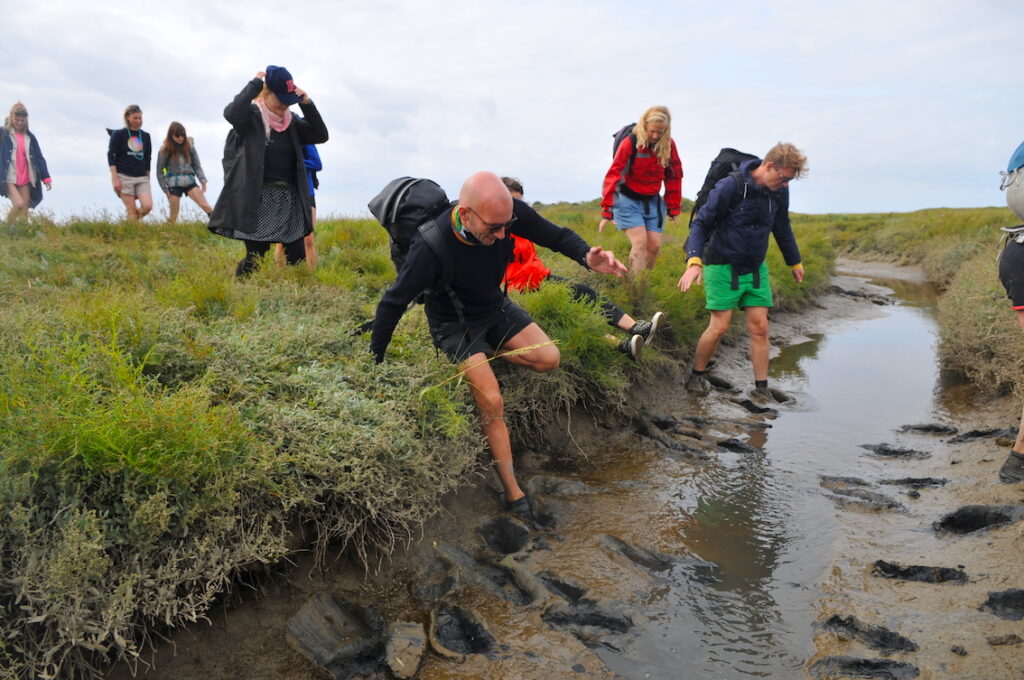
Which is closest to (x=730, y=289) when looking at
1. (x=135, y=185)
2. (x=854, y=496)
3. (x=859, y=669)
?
(x=854, y=496)

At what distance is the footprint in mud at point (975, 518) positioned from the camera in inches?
167

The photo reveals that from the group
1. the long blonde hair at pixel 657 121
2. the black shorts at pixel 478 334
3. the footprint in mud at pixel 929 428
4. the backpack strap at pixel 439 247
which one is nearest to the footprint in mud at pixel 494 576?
the black shorts at pixel 478 334

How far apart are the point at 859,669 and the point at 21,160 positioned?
12215 millimetres

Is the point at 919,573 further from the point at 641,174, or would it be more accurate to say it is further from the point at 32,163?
the point at 32,163

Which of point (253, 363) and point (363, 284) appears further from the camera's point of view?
point (363, 284)

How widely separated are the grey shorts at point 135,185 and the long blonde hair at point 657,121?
7.51 metres

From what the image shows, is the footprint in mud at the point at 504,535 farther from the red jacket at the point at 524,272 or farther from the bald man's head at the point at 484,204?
the red jacket at the point at 524,272

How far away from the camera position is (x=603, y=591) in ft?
11.9

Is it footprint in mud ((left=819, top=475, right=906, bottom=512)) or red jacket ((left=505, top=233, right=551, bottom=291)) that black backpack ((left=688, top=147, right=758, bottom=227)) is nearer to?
red jacket ((left=505, top=233, right=551, bottom=291))

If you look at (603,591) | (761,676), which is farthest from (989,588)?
(603,591)

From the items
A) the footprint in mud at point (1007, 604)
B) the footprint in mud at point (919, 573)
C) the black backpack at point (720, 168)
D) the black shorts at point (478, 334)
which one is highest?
the black backpack at point (720, 168)

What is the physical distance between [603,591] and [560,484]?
1339 mm

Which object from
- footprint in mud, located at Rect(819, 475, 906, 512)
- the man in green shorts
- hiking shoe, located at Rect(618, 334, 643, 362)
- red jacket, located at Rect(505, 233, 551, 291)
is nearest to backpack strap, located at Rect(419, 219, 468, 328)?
hiking shoe, located at Rect(618, 334, 643, 362)

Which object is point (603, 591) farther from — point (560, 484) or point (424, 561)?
point (560, 484)
